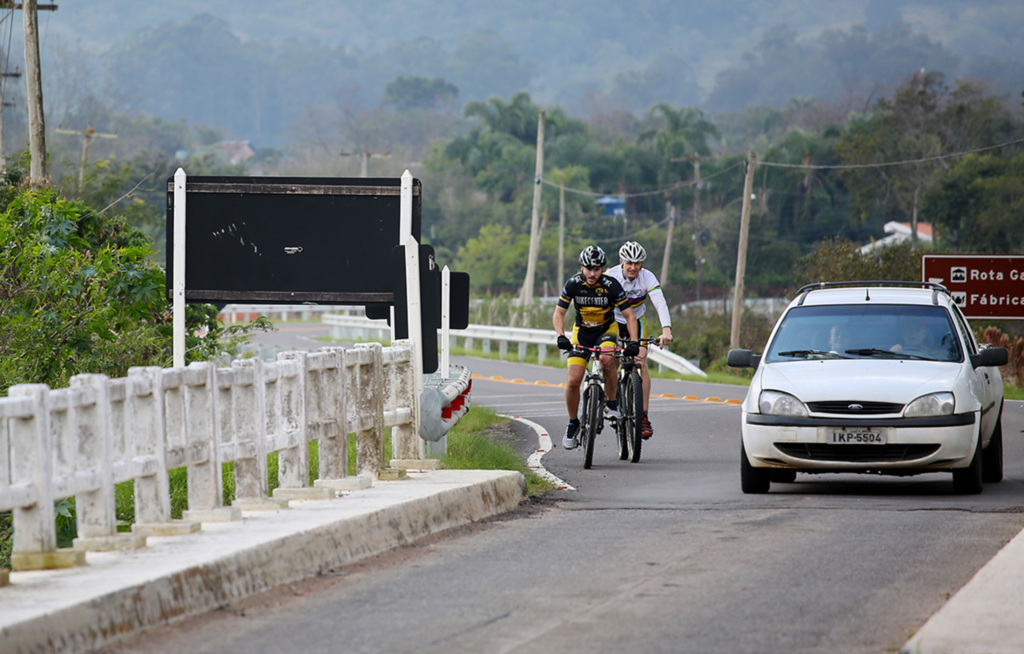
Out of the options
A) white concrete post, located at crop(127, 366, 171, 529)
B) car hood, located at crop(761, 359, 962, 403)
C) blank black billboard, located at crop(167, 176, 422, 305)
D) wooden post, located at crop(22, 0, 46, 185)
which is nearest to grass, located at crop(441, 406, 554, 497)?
blank black billboard, located at crop(167, 176, 422, 305)

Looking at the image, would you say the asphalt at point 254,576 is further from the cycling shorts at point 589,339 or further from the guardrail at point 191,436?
the cycling shorts at point 589,339

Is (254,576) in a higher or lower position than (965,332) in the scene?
lower

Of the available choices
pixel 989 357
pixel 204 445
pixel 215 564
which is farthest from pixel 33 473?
pixel 989 357

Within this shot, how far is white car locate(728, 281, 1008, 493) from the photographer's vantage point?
10.9 meters

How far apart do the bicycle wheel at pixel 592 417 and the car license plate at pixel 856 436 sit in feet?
9.60

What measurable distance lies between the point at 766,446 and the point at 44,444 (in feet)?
19.5

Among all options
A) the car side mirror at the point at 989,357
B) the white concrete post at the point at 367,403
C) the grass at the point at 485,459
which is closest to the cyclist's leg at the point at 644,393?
the grass at the point at 485,459

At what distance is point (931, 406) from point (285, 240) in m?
5.70

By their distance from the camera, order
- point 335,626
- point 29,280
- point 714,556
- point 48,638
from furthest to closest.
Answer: point 29,280 → point 714,556 → point 335,626 → point 48,638

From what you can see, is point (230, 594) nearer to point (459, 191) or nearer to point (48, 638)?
point (48, 638)

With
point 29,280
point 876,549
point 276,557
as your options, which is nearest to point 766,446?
point 876,549

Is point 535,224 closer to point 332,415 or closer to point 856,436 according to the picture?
point 856,436

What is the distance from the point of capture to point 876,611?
6812mm

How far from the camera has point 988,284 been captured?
932 inches
